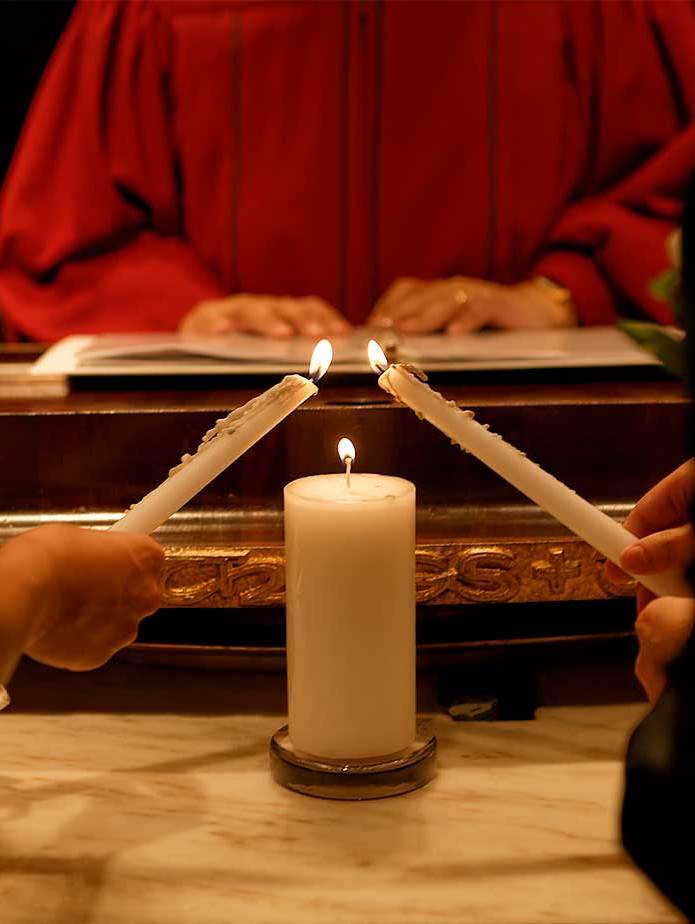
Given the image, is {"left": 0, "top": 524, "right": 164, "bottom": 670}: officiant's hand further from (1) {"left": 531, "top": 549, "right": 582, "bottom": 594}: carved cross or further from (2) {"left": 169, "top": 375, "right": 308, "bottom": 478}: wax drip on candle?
(1) {"left": 531, "top": 549, "right": 582, "bottom": 594}: carved cross

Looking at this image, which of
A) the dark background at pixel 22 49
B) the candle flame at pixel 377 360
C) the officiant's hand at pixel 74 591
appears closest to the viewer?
the officiant's hand at pixel 74 591

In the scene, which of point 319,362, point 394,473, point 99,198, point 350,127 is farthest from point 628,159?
point 319,362

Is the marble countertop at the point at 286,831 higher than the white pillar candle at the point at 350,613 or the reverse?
the reverse

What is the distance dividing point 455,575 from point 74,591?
1.05 ft

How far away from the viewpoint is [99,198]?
5.69 feet

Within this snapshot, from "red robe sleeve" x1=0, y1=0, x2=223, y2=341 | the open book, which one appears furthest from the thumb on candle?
"red robe sleeve" x1=0, y1=0, x2=223, y2=341

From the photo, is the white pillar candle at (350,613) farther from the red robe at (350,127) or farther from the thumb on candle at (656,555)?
the red robe at (350,127)

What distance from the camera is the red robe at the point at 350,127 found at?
177 centimetres

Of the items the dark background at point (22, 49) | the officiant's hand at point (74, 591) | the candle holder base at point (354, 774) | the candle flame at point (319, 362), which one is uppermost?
the dark background at point (22, 49)

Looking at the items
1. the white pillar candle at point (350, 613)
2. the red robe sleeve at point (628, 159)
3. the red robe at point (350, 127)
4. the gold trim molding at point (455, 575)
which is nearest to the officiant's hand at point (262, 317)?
the red robe at point (350, 127)

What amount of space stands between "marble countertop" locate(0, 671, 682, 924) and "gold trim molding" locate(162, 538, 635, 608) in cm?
9

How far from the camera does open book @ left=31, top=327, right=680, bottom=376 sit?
3.18 feet

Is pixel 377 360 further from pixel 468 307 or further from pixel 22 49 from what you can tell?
pixel 22 49

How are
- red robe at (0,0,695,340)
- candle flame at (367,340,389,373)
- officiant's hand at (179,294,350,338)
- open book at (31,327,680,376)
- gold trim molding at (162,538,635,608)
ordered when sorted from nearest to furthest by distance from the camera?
candle flame at (367,340,389,373) < gold trim molding at (162,538,635,608) < open book at (31,327,680,376) < officiant's hand at (179,294,350,338) < red robe at (0,0,695,340)
